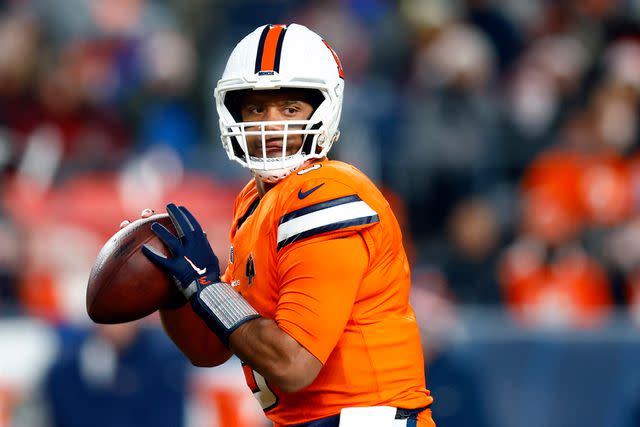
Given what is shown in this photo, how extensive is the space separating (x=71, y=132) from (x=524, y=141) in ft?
10.9

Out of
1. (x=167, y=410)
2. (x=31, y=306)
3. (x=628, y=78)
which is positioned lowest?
(x=167, y=410)

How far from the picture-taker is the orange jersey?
2867 mm

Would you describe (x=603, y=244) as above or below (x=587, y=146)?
below

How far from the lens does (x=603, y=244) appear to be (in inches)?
284

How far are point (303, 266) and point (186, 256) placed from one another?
357 mm

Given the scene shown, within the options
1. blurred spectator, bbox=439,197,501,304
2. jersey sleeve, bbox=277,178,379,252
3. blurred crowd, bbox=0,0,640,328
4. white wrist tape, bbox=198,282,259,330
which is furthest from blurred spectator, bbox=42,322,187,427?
jersey sleeve, bbox=277,178,379,252

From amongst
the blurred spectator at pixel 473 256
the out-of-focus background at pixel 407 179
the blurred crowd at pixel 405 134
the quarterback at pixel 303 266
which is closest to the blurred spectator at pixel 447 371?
the out-of-focus background at pixel 407 179

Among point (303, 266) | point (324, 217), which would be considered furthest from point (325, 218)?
point (303, 266)

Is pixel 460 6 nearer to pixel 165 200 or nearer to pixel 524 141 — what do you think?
pixel 524 141

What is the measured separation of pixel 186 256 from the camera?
3.01 metres

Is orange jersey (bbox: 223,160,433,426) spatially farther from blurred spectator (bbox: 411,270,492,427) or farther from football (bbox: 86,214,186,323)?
blurred spectator (bbox: 411,270,492,427)

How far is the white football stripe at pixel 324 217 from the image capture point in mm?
2891

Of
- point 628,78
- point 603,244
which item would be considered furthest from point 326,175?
point 628,78

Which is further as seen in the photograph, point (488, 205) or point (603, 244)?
point (488, 205)
